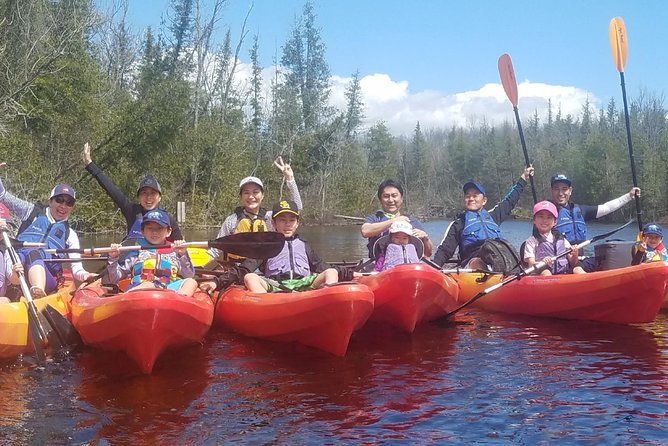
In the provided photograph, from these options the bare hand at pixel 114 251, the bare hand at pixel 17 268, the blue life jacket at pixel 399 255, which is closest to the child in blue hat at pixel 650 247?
the blue life jacket at pixel 399 255

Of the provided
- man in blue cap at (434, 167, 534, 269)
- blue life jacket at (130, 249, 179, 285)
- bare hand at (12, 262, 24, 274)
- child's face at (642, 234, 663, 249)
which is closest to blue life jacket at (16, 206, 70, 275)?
bare hand at (12, 262, 24, 274)

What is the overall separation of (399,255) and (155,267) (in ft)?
7.27

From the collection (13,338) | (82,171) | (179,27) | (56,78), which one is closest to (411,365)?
(13,338)

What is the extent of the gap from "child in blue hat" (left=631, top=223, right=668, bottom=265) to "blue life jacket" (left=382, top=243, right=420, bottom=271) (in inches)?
104

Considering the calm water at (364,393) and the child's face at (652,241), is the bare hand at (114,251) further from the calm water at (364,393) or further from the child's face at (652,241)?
the child's face at (652,241)

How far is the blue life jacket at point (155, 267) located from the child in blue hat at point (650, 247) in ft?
15.9

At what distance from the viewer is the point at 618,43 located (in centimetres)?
916

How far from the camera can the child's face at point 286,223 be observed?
627 cm

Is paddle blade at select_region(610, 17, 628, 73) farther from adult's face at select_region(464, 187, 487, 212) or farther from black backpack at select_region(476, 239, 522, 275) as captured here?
black backpack at select_region(476, 239, 522, 275)

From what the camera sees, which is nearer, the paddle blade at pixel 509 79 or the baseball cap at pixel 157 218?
the baseball cap at pixel 157 218

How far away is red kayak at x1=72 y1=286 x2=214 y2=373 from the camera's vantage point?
15.4 ft

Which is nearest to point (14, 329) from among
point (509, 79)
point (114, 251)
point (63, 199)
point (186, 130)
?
point (114, 251)

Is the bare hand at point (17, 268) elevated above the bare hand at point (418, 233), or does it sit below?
below

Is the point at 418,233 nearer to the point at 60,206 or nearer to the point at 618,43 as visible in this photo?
the point at 60,206
